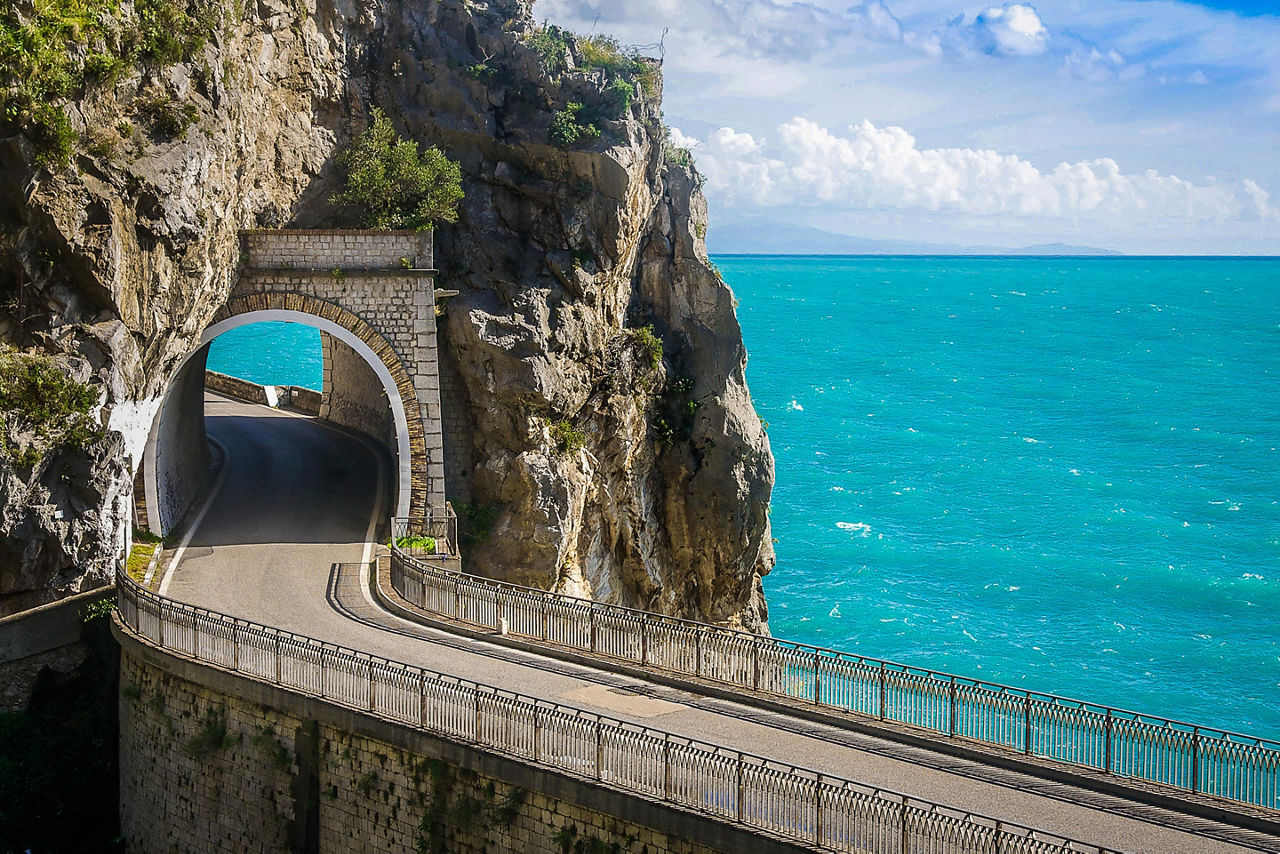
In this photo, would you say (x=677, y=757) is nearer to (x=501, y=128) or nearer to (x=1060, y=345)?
(x=501, y=128)

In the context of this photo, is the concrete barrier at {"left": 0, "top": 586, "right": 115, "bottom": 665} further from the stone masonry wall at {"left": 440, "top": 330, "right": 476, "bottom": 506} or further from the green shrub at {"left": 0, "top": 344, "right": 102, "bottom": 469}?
the stone masonry wall at {"left": 440, "top": 330, "right": 476, "bottom": 506}

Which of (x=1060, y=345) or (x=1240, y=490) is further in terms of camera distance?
(x=1060, y=345)

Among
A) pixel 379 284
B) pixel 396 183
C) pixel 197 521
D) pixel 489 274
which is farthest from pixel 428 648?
pixel 396 183

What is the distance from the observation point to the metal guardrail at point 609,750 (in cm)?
1486

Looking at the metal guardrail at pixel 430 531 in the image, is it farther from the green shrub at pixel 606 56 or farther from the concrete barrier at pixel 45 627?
the green shrub at pixel 606 56

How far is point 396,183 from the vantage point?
115 feet

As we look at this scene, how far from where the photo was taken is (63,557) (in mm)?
24984

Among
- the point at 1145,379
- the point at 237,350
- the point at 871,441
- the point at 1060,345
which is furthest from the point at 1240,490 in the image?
the point at 237,350

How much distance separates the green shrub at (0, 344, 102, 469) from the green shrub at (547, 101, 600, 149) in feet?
55.0

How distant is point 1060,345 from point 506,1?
9423 centimetres

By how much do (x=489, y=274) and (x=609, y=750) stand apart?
21361mm

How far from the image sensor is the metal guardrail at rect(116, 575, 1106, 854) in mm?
14859

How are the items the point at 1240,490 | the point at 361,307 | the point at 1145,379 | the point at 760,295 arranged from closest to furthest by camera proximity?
the point at 361,307, the point at 1240,490, the point at 1145,379, the point at 760,295

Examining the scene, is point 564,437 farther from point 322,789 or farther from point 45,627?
point 322,789
